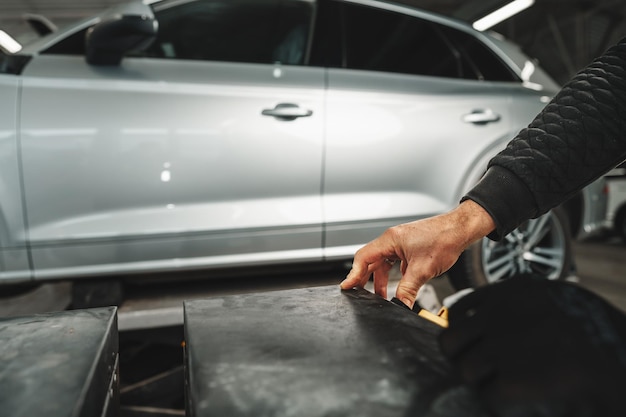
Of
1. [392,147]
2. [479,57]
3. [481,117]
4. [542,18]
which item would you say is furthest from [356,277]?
→ [542,18]

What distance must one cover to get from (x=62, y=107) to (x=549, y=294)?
1558 millimetres

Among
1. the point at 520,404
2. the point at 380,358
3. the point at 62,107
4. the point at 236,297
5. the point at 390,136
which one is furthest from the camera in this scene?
the point at 390,136

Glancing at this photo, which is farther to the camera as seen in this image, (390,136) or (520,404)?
(390,136)

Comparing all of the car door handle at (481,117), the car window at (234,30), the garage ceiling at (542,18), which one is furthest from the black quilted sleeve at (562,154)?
the garage ceiling at (542,18)

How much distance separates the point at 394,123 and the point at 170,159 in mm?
857

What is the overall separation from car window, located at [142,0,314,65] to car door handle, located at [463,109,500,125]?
0.73m

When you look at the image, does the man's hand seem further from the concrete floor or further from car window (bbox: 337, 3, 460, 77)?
the concrete floor

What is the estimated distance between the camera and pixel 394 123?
1819mm

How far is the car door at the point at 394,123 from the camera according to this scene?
5.81 ft

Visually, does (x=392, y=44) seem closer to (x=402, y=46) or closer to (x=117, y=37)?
(x=402, y=46)

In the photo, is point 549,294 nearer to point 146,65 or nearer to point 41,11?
point 146,65

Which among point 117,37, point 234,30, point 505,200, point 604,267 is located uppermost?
point 234,30

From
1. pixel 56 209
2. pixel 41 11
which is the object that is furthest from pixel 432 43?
pixel 41 11

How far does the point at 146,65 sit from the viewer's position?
163 centimetres
